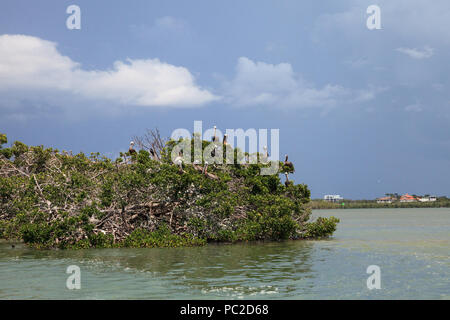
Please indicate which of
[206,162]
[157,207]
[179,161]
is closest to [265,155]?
[206,162]

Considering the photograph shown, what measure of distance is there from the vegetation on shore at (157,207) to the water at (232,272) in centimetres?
100

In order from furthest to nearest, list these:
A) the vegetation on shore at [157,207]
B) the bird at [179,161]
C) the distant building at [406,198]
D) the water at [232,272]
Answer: the distant building at [406,198] → the bird at [179,161] → the vegetation on shore at [157,207] → the water at [232,272]

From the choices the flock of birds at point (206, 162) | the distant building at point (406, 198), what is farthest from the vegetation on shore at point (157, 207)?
the distant building at point (406, 198)

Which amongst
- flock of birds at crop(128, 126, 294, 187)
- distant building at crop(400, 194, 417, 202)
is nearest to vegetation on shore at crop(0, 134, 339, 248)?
flock of birds at crop(128, 126, 294, 187)

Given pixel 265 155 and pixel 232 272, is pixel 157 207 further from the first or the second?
pixel 232 272

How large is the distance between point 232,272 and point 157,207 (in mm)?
9854

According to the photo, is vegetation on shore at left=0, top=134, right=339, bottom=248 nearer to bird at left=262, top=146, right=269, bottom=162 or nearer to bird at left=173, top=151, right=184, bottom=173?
bird at left=173, top=151, right=184, bottom=173

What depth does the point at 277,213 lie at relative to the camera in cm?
2328

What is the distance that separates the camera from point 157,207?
79.4 feet

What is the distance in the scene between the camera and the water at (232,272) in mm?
12273

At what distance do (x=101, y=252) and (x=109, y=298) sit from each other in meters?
8.99

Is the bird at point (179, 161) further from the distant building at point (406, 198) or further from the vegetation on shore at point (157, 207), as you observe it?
the distant building at point (406, 198)

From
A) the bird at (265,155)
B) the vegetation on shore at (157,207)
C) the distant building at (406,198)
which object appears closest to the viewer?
the vegetation on shore at (157,207)
